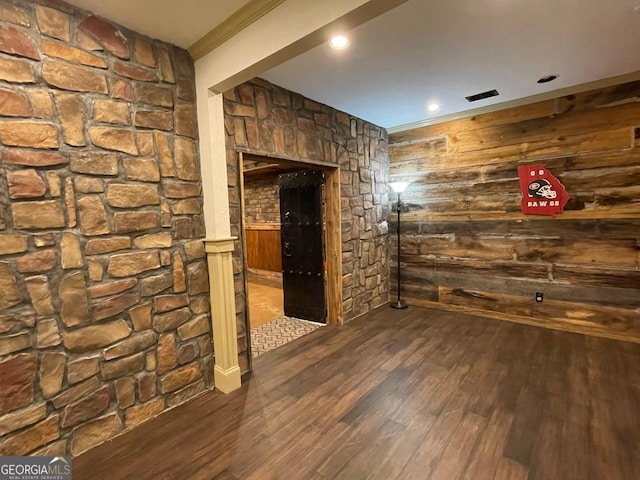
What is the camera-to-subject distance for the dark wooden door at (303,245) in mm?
3834

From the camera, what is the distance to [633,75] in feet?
9.28

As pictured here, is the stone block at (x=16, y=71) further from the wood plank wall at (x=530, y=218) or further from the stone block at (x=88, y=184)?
the wood plank wall at (x=530, y=218)

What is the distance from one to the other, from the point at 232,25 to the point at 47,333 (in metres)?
2.02

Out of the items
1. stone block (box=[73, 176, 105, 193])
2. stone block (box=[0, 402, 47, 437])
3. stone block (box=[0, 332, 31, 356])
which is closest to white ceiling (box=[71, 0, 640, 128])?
stone block (box=[73, 176, 105, 193])

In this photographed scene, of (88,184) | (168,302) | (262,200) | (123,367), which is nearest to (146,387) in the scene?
(123,367)

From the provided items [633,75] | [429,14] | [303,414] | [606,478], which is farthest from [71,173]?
[633,75]

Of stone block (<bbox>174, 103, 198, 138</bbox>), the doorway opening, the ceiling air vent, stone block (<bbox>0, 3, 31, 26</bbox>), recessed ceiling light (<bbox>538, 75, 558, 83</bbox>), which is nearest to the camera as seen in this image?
stone block (<bbox>0, 3, 31, 26</bbox>)

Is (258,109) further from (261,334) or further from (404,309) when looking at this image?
(404,309)

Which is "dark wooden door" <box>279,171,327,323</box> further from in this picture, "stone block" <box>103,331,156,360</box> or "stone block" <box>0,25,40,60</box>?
"stone block" <box>0,25,40,60</box>

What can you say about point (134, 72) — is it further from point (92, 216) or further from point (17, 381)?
point (17, 381)

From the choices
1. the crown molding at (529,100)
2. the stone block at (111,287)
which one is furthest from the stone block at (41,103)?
the crown molding at (529,100)

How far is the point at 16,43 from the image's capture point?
59.7 inches

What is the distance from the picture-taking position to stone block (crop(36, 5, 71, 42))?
62.1 inches

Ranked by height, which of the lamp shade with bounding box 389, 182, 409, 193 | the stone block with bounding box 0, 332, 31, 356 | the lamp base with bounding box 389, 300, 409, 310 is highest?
the lamp shade with bounding box 389, 182, 409, 193
